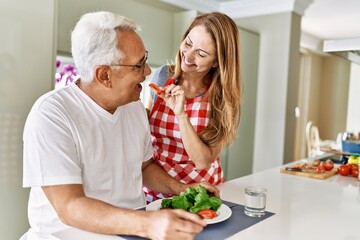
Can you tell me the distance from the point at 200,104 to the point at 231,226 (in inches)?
27.7

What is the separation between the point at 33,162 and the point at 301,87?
7.07 m

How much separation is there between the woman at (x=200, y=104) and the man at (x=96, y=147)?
0.18 meters

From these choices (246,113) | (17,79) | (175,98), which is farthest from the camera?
(246,113)

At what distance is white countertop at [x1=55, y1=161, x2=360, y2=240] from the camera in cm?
106

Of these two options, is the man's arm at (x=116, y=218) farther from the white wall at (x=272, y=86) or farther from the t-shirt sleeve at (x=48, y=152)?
the white wall at (x=272, y=86)

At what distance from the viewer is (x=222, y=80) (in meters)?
1.61

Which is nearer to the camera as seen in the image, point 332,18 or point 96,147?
point 96,147

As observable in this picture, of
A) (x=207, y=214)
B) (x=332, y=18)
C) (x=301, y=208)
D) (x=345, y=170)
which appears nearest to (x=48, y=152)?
(x=207, y=214)

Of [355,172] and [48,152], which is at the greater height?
[48,152]

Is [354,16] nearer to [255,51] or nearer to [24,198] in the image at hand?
[255,51]

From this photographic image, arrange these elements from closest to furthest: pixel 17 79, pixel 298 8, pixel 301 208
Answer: pixel 301 208 → pixel 17 79 → pixel 298 8

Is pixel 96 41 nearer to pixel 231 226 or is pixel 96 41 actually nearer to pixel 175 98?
pixel 175 98

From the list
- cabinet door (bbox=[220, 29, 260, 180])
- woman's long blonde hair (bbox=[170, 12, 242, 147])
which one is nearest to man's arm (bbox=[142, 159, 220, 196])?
woman's long blonde hair (bbox=[170, 12, 242, 147])

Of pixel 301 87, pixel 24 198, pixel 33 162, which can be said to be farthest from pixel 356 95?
pixel 33 162
